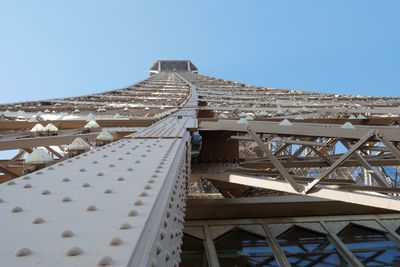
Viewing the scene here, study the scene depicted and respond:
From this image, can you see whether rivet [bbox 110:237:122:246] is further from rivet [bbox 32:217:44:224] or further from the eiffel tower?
rivet [bbox 32:217:44:224]

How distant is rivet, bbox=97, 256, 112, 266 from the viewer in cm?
145

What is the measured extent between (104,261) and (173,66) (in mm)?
67610

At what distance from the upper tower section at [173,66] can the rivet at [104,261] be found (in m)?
66.9

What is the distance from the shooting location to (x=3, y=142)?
4301 mm

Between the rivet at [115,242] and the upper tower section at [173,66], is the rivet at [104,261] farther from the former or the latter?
the upper tower section at [173,66]

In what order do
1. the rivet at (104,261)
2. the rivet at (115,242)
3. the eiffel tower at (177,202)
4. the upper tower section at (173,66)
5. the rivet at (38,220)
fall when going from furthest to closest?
the upper tower section at (173,66) < the rivet at (38,220) < the eiffel tower at (177,202) < the rivet at (115,242) < the rivet at (104,261)

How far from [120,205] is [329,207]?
5.54 m

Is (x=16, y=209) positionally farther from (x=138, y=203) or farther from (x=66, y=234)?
(x=138, y=203)

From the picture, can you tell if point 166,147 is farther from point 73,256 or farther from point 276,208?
point 276,208

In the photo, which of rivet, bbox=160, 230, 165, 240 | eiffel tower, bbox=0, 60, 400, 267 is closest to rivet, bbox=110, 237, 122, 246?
eiffel tower, bbox=0, 60, 400, 267

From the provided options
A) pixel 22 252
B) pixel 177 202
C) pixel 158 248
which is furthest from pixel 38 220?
pixel 177 202

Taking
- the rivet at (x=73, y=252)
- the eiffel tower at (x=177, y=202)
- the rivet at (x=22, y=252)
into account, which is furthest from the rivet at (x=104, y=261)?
the rivet at (x=22, y=252)

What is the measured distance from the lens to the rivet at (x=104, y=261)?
1.45 metres

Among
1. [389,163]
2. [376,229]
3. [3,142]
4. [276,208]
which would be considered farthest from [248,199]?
[3,142]
